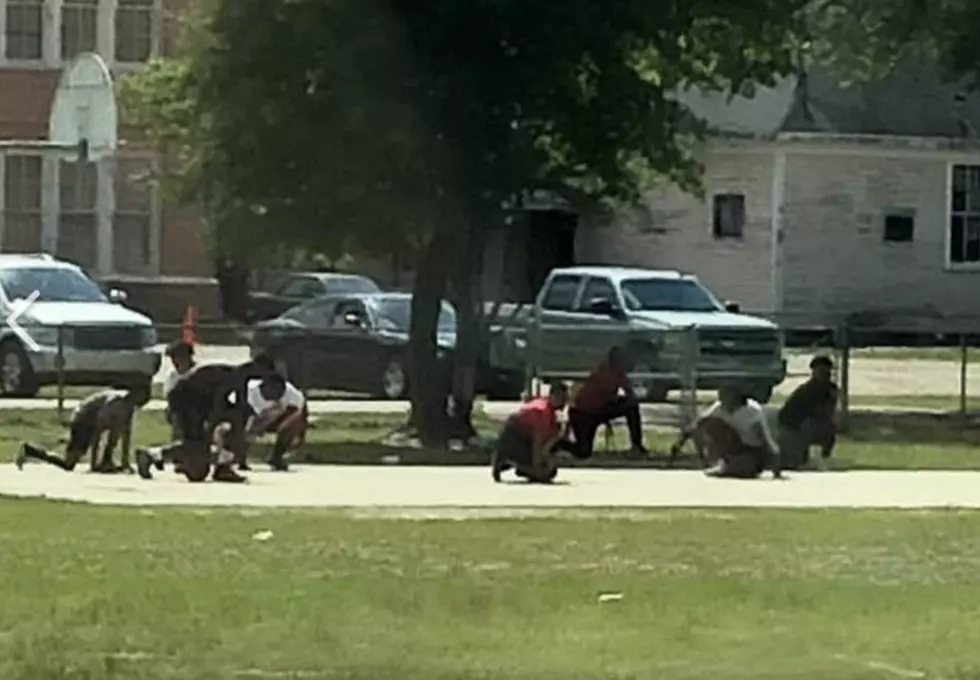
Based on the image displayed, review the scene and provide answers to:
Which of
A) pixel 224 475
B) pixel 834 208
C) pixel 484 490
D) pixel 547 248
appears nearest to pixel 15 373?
pixel 224 475

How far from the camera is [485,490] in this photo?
24969mm

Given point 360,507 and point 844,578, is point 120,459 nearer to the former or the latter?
point 360,507

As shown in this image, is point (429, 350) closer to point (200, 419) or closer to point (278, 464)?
point (278, 464)

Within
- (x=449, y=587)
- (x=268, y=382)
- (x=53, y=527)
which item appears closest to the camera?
(x=449, y=587)

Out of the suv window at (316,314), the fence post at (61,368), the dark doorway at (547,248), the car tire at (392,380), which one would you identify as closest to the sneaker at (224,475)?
the fence post at (61,368)

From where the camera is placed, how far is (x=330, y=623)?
15.1 meters

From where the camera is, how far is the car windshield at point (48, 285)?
3909 cm

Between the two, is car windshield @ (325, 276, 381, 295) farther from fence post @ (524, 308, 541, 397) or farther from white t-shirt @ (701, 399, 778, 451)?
white t-shirt @ (701, 399, 778, 451)

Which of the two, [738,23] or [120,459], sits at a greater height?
[738,23]

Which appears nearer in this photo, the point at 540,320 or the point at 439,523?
the point at 439,523

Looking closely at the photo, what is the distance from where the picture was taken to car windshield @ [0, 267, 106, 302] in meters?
39.1

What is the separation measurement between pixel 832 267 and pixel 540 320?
1936cm

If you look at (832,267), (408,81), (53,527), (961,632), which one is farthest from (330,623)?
(832,267)

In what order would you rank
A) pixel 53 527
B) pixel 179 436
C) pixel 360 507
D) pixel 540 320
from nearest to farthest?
pixel 53 527
pixel 360 507
pixel 179 436
pixel 540 320
